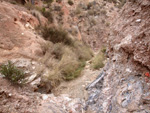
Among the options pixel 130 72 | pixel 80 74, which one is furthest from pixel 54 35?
pixel 130 72

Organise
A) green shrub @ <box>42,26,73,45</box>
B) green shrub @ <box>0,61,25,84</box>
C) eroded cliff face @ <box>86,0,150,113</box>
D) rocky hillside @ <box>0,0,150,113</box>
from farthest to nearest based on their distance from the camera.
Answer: green shrub @ <box>42,26,73,45</box>
green shrub @ <box>0,61,25,84</box>
rocky hillside @ <box>0,0,150,113</box>
eroded cliff face @ <box>86,0,150,113</box>

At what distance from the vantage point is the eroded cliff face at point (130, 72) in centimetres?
150

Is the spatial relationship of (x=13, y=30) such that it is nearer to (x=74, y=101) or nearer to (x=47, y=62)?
(x=47, y=62)

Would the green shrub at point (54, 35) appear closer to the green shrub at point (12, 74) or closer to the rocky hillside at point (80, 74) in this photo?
the rocky hillside at point (80, 74)

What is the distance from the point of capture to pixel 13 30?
13.3ft

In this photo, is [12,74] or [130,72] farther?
[12,74]

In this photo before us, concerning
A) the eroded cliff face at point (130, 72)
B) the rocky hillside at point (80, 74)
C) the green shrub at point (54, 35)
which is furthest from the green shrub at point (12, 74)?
the green shrub at point (54, 35)

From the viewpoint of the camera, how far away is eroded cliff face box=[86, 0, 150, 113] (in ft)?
4.91

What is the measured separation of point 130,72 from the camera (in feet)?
5.84

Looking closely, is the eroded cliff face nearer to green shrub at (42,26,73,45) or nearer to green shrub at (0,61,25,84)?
green shrub at (0,61,25,84)

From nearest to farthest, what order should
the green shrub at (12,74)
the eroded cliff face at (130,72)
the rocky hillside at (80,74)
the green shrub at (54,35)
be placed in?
the eroded cliff face at (130,72) → the rocky hillside at (80,74) → the green shrub at (12,74) → the green shrub at (54,35)

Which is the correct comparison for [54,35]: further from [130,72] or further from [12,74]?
[130,72]

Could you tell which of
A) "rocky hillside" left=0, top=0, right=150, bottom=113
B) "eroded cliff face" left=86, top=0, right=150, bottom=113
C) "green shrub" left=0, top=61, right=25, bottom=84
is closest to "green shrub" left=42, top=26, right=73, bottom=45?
"rocky hillside" left=0, top=0, right=150, bottom=113

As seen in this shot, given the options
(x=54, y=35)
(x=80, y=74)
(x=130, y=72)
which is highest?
(x=130, y=72)
